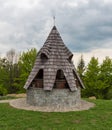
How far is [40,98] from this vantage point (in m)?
17.8

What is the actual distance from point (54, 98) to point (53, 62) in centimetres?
256

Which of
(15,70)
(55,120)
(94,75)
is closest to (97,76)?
(94,75)

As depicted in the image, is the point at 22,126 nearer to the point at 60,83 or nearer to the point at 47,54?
the point at 60,83

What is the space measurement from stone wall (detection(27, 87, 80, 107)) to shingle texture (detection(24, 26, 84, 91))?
0.44m

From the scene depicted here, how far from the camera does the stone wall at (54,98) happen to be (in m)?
17.6

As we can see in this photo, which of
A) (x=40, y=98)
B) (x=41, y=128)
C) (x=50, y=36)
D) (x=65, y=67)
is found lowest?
(x=41, y=128)

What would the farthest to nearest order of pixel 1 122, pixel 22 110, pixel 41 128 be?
pixel 22 110
pixel 1 122
pixel 41 128

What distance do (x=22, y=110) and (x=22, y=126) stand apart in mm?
3200

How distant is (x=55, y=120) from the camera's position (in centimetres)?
1411

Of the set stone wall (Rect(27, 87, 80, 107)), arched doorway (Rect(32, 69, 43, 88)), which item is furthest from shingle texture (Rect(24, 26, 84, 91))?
stone wall (Rect(27, 87, 80, 107))

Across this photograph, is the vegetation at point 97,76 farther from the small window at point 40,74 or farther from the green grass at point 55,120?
the green grass at point 55,120

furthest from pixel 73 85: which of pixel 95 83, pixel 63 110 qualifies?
pixel 95 83

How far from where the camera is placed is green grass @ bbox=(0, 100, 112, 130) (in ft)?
42.8

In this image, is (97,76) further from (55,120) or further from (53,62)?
(55,120)
